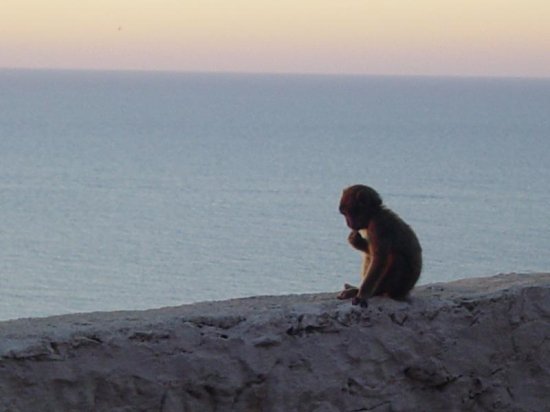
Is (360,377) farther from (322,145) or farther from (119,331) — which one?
(322,145)

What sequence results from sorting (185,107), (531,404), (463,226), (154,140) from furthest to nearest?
(185,107)
(154,140)
(463,226)
(531,404)

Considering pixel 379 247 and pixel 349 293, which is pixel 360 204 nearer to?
pixel 379 247

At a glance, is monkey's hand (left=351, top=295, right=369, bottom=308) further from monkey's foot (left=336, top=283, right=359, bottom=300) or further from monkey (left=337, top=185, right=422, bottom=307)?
monkey's foot (left=336, top=283, right=359, bottom=300)

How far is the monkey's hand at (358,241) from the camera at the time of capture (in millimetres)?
6517

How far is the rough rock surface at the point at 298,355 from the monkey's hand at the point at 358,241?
1.04ft

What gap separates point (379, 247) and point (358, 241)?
204mm

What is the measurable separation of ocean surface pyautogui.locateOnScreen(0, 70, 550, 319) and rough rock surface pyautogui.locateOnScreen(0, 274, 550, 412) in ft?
88.0

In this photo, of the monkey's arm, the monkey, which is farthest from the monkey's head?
the monkey's arm

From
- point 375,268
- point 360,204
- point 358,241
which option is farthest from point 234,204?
point 375,268

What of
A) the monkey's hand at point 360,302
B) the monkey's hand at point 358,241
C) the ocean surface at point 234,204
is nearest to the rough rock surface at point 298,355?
the monkey's hand at point 360,302

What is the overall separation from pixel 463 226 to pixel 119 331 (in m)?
44.7

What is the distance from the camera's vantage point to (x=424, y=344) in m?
6.14

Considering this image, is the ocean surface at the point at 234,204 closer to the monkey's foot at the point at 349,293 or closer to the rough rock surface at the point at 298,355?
the monkey's foot at the point at 349,293

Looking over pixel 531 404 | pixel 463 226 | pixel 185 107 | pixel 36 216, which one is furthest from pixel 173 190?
pixel 185 107
